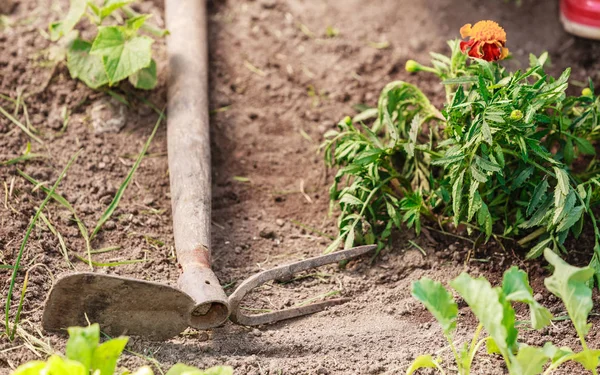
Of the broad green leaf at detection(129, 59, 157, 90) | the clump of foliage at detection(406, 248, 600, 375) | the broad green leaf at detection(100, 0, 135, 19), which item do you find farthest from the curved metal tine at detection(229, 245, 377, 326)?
the broad green leaf at detection(100, 0, 135, 19)

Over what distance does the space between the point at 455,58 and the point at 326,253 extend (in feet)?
2.72

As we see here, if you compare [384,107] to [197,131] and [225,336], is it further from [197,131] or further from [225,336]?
[225,336]

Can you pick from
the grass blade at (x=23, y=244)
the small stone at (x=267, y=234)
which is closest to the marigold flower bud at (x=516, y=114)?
the small stone at (x=267, y=234)

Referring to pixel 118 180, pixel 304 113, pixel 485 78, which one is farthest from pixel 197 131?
pixel 485 78

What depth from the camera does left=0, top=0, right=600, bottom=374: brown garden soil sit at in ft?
7.68

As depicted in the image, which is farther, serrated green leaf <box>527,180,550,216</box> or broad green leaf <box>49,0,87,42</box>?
broad green leaf <box>49,0,87,42</box>

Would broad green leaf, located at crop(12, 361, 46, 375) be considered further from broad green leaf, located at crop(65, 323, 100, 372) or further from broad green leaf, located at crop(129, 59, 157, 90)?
broad green leaf, located at crop(129, 59, 157, 90)

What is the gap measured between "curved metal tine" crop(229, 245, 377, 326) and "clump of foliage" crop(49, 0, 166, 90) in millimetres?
1026

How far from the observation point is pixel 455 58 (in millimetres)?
2639

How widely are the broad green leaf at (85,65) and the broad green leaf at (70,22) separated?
76 mm

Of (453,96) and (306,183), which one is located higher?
(453,96)

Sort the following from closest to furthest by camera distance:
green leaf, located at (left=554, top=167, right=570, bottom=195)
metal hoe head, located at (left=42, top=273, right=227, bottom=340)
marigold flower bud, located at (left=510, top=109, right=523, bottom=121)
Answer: metal hoe head, located at (left=42, top=273, right=227, bottom=340)
marigold flower bud, located at (left=510, top=109, right=523, bottom=121)
green leaf, located at (left=554, top=167, right=570, bottom=195)

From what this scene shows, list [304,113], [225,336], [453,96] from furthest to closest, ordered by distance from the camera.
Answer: [304,113]
[453,96]
[225,336]

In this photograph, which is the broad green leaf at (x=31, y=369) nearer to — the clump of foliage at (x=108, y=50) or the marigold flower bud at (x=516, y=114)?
the clump of foliage at (x=108, y=50)
